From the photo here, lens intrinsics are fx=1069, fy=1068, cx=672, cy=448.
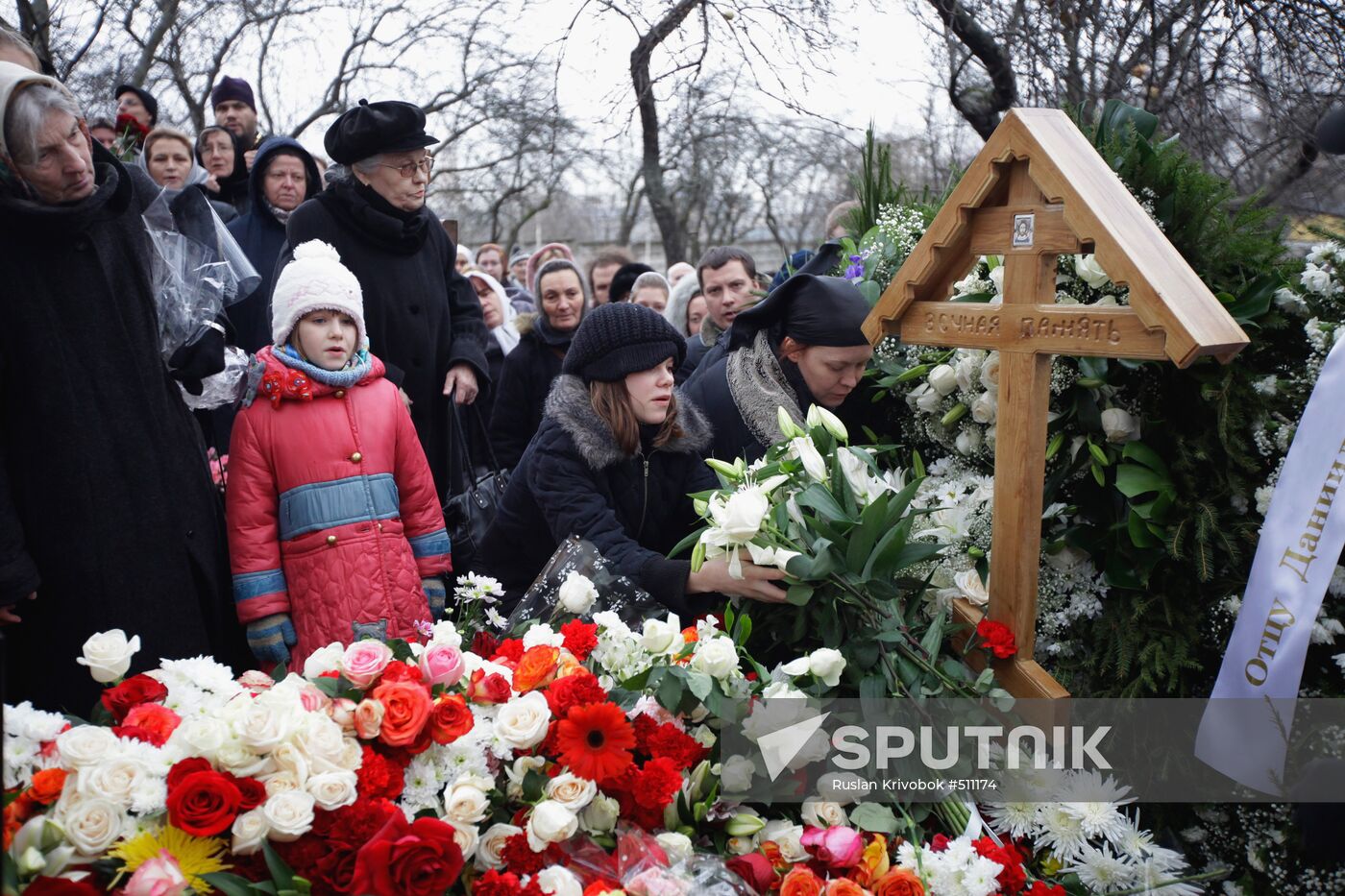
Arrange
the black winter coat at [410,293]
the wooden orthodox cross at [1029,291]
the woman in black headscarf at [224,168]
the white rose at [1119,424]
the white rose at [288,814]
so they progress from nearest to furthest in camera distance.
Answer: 1. the white rose at [288,814]
2. the wooden orthodox cross at [1029,291]
3. the white rose at [1119,424]
4. the black winter coat at [410,293]
5. the woman in black headscarf at [224,168]

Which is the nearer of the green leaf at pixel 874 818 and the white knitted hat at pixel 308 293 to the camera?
the green leaf at pixel 874 818

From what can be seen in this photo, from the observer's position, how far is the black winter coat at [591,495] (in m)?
2.63

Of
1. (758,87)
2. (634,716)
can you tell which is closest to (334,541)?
(634,716)

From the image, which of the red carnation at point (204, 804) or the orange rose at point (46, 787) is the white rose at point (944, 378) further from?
the orange rose at point (46, 787)

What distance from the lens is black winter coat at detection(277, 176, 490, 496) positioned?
3537mm

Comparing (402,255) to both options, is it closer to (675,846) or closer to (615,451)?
(615,451)

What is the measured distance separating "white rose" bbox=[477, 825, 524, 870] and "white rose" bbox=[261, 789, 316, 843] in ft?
0.87

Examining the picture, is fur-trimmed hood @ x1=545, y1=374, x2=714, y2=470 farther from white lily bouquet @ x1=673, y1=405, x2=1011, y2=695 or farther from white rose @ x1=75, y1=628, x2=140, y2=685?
white rose @ x1=75, y1=628, x2=140, y2=685

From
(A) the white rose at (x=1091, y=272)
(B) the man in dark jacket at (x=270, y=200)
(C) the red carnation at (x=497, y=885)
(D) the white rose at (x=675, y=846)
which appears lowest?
(D) the white rose at (x=675, y=846)

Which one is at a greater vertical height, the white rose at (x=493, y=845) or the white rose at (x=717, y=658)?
the white rose at (x=717, y=658)

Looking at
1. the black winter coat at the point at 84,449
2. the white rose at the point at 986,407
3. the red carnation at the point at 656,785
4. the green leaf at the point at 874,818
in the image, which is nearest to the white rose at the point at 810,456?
the white rose at the point at 986,407

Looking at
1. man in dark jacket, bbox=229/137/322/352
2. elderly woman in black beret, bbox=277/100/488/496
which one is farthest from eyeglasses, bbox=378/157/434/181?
man in dark jacket, bbox=229/137/322/352

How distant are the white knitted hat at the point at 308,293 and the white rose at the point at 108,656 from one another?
50.7 inches

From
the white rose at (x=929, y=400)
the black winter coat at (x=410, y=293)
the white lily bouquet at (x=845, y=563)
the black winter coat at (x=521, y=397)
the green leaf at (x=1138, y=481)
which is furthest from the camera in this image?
the black winter coat at (x=521, y=397)
